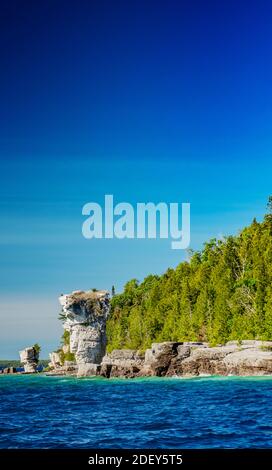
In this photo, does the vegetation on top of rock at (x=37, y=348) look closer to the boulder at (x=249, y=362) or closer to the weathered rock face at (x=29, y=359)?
the weathered rock face at (x=29, y=359)

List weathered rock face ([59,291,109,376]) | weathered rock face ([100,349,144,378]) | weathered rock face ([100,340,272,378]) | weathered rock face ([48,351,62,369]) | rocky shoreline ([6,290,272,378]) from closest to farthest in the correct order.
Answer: weathered rock face ([100,340,272,378]) < rocky shoreline ([6,290,272,378]) < weathered rock face ([100,349,144,378]) < weathered rock face ([59,291,109,376]) < weathered rock face ([48,351,62,369])

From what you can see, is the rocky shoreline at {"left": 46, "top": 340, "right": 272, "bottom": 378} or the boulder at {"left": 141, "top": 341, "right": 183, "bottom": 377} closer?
the rocky shoreline at {"left": 46, "top": 340, "right": 272, "bottom": 378}

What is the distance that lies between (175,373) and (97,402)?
88.3ft

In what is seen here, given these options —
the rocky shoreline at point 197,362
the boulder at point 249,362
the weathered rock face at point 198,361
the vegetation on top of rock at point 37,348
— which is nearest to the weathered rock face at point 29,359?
the vegetation on top of rock at point 37,348

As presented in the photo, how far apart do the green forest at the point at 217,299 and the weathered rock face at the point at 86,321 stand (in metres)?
3.35

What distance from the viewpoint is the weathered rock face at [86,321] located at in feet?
320

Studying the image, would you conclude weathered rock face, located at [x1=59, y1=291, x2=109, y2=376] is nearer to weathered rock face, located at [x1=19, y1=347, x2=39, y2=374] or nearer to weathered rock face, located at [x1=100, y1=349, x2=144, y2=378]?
weathered rock face, located at [x1=100, y1=349, x2=144, y2=378]

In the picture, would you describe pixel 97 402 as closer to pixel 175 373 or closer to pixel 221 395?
pixel 221 395

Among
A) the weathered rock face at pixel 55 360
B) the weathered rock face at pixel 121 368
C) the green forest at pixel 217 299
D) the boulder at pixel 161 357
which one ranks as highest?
the green forest at pixel 217 299

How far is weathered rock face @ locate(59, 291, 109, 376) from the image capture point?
9769cm

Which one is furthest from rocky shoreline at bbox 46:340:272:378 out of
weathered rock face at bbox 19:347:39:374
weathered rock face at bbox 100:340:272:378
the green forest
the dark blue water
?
weathered rock face at bbox 19:347:39:374

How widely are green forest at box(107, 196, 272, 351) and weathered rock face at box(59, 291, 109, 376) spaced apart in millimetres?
3351
